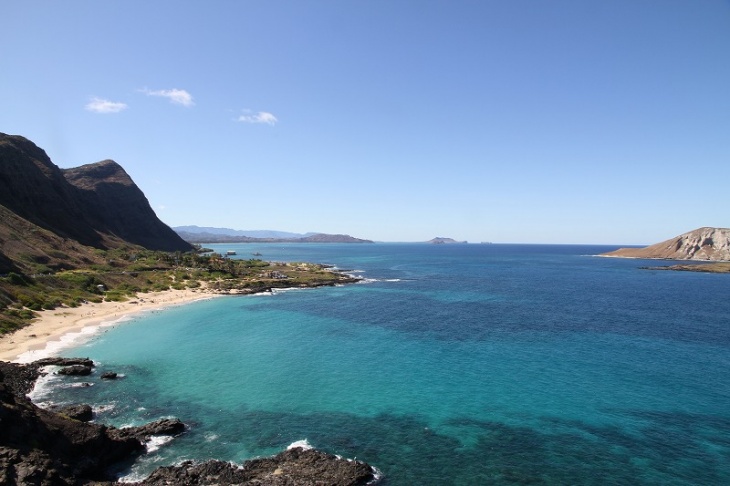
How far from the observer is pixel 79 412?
113ft

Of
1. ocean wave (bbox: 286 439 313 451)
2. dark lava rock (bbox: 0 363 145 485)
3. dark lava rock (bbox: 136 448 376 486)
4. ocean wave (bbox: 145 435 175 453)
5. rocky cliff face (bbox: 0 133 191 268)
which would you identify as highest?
rocky cliff face (bbox: 0 133 191 268)

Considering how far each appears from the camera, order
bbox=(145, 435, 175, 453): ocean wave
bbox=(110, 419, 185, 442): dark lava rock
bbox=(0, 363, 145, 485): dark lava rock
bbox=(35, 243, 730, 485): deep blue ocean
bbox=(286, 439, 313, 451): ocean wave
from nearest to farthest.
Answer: bbox=(0, 363, 145, 485): dark lava rock < bbox=(35, 243, 730, 485): deep blue ocean < bbox=(145, 435, 175, 453): ocean wave < bbox=(286, 439, 313, 451): ocean wave < bbox=(110, 419, 185, 442): dark lava rock

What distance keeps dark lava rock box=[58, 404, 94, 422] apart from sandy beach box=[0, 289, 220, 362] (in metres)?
21.4

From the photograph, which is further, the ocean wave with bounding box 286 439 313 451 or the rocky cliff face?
the rocky cliff face

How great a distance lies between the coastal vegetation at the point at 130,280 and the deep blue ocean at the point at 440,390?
54.5 ft

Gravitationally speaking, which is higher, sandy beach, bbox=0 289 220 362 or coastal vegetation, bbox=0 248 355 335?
coastal vegetation, bbox=0 248 355 335

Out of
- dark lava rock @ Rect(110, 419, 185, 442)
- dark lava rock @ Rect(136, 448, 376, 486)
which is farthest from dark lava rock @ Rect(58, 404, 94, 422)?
dark lava rock @ Rect(136, 448, 376, 486)

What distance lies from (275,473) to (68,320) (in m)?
64.5

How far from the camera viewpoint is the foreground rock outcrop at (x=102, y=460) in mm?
23906

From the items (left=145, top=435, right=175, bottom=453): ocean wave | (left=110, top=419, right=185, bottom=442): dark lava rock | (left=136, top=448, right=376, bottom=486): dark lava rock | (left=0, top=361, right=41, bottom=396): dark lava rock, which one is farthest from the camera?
(left=0, top=361, right=41, bottom=396): dark lava rock

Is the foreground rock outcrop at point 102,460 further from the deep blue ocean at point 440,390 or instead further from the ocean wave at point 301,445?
the deep blue ocean at point 440,390

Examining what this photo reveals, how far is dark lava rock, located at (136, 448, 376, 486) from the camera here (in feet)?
86.2

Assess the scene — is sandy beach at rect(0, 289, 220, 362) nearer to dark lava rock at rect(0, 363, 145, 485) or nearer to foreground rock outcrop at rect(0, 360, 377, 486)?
dark lava rock at rect(0, 363, 145, 485)

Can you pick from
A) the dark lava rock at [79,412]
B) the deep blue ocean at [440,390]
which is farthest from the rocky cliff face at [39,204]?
the dark lava rock at [79,412]
